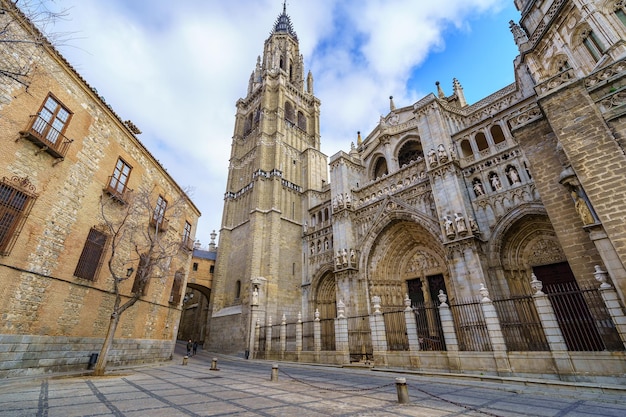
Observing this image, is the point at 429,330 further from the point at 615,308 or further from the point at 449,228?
the point at 615,308

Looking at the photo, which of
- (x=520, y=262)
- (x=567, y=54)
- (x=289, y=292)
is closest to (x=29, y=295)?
(x=289, y=292)

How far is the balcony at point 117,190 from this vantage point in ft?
36.7

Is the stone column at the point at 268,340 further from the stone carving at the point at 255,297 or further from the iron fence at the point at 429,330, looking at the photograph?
the iron fence at the point at 429,330

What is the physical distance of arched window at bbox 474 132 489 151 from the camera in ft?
50.3

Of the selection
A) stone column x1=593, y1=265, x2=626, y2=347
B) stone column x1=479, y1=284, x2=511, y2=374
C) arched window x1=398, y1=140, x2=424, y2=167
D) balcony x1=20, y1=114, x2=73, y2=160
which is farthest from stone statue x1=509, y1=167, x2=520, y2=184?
balcony x1=20, y1=114, x2=73, y2=160

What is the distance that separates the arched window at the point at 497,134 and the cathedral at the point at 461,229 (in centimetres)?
18

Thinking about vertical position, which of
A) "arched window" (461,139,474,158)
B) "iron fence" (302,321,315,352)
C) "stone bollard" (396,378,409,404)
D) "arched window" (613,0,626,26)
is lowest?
"stone bollard" (396,378,409,404)

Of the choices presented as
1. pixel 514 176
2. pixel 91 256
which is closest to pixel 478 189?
pixel 514 176

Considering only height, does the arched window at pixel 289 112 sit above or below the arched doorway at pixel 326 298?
above

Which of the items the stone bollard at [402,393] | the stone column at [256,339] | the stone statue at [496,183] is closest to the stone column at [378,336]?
the stone bollard at [402,393]

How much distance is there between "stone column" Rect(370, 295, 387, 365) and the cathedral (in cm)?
7

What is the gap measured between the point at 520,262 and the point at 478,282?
2328mm

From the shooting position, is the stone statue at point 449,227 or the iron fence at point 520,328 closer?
the iron fence at point 520,328

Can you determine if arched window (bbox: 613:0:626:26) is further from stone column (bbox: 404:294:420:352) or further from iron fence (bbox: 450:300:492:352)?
stone column (bbox: 404:294:420:352)
